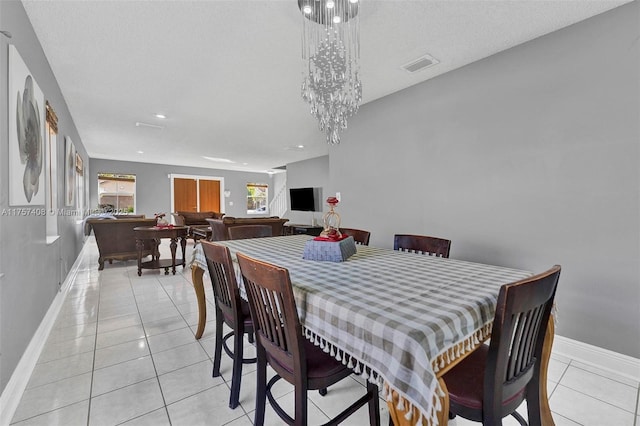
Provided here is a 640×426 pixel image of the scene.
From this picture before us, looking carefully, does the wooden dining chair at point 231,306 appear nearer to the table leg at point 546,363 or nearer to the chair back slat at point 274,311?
the chair back slat at point 274,311

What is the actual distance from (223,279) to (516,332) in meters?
1.41

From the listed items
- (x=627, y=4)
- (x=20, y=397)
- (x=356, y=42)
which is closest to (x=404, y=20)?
(x=356, y=42)

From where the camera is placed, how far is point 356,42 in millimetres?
2293

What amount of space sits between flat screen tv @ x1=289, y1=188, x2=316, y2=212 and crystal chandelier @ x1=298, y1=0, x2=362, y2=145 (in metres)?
5.18

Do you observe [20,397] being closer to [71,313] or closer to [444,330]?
[71,313]

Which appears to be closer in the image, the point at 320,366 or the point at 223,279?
the point at 320,366

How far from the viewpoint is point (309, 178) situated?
8.05 meters

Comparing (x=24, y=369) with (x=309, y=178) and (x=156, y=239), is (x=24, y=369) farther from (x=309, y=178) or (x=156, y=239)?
(x=309, y=178)

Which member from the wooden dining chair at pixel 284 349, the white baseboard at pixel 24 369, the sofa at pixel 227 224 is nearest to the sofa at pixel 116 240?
the sofa at pixel 227 224

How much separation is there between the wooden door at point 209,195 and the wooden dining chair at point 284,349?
31.5 ft

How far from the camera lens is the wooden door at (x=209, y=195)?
10.1 m

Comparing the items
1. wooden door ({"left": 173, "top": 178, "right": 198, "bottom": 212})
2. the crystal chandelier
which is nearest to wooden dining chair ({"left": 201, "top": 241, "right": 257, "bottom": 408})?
the crystal chandelier

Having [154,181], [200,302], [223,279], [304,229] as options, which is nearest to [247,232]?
[200,302]

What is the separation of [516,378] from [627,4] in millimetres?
2526
